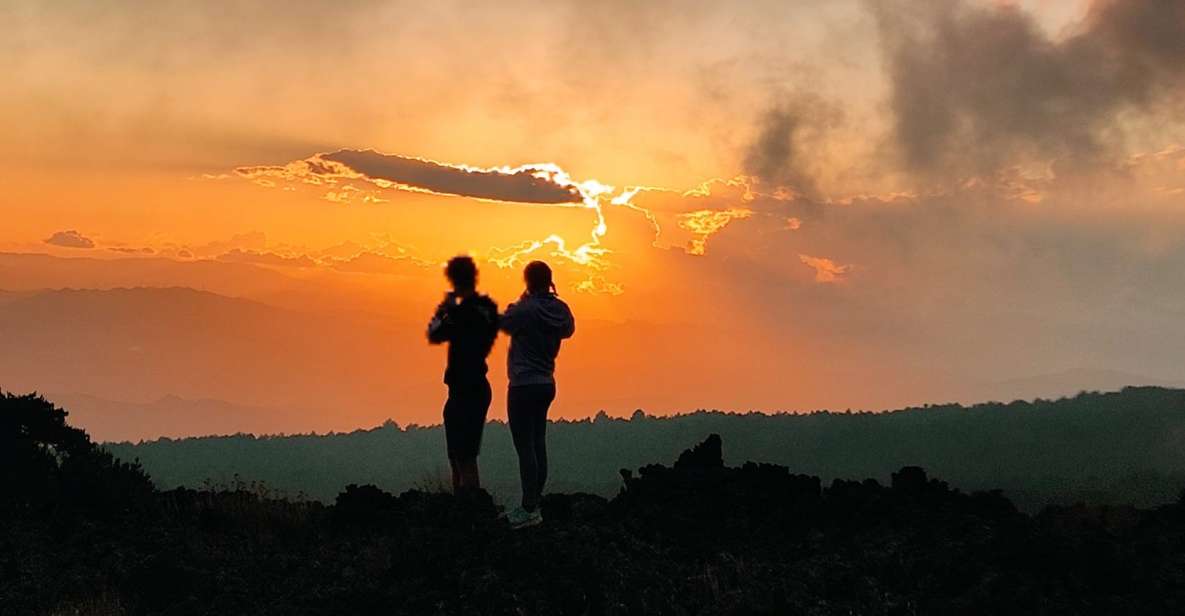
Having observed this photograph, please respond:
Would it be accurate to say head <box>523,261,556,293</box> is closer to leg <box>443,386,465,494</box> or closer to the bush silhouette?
leg <box>443,386,465,494</box>

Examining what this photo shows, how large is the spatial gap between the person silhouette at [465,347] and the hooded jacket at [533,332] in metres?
0.44

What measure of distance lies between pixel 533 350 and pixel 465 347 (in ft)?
3.04

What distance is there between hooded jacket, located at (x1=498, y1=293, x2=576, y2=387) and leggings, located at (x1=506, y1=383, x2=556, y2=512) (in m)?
0.11

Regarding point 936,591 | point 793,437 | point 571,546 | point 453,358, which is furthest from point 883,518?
point 793,437

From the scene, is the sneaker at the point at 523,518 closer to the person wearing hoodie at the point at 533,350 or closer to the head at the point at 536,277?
the person wearing hoodie at the point at 533,350

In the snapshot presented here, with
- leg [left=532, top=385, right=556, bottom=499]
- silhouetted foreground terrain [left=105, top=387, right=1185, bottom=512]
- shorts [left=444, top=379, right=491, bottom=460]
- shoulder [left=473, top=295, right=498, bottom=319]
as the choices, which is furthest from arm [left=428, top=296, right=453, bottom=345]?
silhouetted foreground terrain [left=105, top=387, right=1185, bottom=512]

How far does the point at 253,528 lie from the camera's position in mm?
16656

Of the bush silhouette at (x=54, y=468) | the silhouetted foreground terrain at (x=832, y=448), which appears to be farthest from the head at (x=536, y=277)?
the silhouetted foreground terrain at (x=832, y=448)

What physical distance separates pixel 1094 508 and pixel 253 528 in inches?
418

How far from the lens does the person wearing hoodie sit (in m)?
13.1

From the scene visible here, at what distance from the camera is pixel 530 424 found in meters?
13.3

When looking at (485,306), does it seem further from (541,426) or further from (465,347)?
(541,426)

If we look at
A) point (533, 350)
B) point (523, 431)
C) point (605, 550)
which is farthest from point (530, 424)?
point (605, 550)

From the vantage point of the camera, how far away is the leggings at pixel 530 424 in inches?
520
